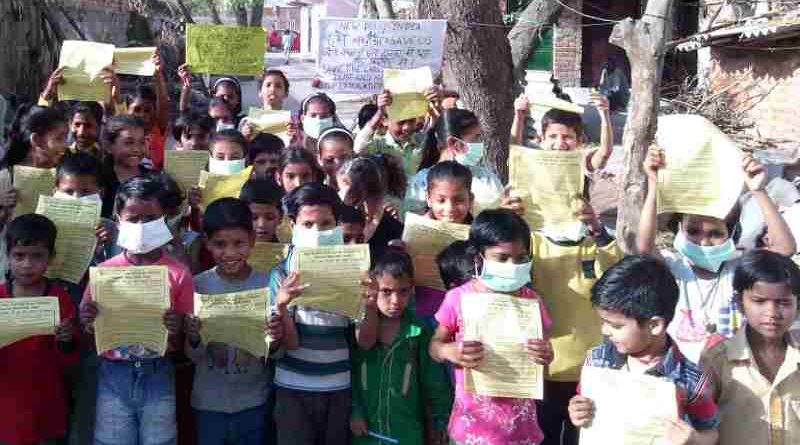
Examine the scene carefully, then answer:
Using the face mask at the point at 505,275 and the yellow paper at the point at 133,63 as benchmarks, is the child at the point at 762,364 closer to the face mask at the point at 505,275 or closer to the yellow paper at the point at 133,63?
the face mask at the point at 505,275

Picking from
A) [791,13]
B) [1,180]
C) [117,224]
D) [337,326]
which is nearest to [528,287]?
[337,326]

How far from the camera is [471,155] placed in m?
4.54

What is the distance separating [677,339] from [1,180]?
126 inches

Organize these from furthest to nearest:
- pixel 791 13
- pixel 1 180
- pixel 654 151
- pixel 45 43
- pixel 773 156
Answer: pixel 791 13 → pixel 45 43 → pixel 773 156 → pixel 1 180 → pixel 654 151

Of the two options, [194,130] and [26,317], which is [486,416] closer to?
[26,317]

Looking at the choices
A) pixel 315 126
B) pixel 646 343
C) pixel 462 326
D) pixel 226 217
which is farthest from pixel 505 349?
pixel 315 126

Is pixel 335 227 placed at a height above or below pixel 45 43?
below

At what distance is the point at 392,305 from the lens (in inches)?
133

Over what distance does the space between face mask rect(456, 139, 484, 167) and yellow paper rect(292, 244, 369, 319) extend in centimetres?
143

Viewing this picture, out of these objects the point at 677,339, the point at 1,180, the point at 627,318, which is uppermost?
the point at 1,180

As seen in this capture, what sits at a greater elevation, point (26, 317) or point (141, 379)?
point (26, 317)

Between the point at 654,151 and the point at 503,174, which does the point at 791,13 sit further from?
the point at 654,151

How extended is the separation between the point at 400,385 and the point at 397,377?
0.11ft

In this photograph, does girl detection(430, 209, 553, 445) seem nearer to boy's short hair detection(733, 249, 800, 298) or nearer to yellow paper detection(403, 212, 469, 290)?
yellow paper detection(403, 212, 469, 290)
